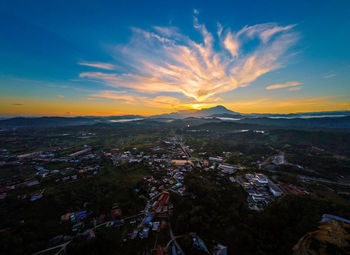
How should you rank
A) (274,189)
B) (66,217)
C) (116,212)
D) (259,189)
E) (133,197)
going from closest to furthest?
(66,217) < (116,212) < (133,197) < (274,189) < (259,189)

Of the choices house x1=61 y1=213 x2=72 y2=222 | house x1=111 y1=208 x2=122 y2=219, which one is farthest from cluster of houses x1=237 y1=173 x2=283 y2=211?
house x1=61 y1=213 x2=72 y2=222

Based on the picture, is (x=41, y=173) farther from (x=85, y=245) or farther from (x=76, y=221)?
(x=85, y=245)

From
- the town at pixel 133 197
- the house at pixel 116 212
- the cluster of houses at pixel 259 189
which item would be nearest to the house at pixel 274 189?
the cluster of houses at pixel 259 189

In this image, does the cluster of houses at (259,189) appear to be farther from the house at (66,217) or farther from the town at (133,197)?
the house at (66,217)

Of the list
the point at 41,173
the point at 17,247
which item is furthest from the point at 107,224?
the point at 41,173

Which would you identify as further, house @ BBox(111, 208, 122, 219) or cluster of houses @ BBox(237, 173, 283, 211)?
cluster of houses @ BBox(237, 173, 283, 211)

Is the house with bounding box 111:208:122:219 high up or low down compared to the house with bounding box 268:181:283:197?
down

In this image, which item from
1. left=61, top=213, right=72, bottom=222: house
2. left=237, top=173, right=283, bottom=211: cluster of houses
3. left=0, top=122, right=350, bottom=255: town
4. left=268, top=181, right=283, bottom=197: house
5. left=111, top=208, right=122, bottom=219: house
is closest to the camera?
left=0, top=122, right=350, bottom=255: town

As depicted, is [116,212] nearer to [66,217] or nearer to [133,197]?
[133,197]

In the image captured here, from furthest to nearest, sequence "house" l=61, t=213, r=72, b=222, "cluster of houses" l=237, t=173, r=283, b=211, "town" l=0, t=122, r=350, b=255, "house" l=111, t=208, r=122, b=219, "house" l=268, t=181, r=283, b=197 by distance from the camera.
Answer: "house" l=268, t=181, r=283, b=197
"cluster of houses" l=237, t=173, r=283, b=211
"house" l=111, t=208, r=122, b=219
"house" l=61, t=213, r=72, b=222
"town" l=0, t=122, r=350, b=255

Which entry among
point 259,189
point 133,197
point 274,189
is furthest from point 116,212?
point 274,189

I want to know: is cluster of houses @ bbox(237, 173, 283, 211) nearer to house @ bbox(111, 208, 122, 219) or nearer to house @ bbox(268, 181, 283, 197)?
house @ bbox(268, 181, 283, 197)
